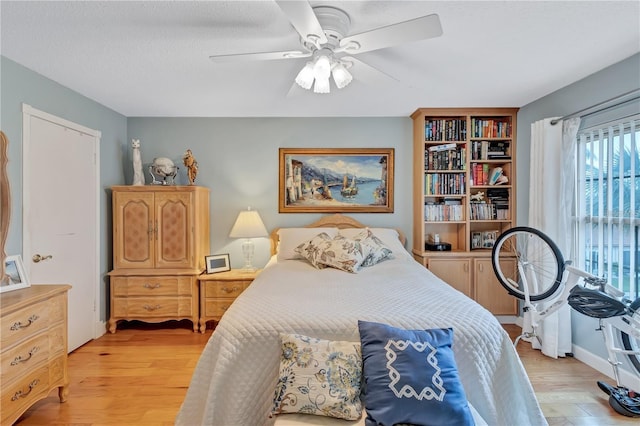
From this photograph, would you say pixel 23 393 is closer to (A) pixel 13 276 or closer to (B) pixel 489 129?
(A) pixel 13 276

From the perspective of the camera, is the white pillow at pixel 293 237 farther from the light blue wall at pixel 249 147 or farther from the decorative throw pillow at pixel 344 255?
the decorative throw pillow at pixel 344 255

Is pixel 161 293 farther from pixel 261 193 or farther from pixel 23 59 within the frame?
pixel 23 59

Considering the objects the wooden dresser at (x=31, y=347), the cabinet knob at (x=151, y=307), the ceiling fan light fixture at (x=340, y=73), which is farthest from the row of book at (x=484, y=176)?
the wooden dresser at (x=31, y=347)

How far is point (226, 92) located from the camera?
2.99 meters

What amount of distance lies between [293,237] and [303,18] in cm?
239

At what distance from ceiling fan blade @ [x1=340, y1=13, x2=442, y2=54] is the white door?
2579mm

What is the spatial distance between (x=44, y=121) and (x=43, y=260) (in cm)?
116

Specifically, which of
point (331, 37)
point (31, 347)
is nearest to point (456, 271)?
point (331, 37)

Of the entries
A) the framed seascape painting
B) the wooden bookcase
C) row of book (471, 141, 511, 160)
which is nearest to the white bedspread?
the wooden bookcase

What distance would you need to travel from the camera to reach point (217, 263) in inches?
144

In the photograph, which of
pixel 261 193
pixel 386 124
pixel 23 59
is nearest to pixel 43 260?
pixel 23 59

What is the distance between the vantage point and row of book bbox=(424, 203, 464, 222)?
3.71 metres

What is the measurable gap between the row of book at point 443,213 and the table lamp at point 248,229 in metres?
1.90

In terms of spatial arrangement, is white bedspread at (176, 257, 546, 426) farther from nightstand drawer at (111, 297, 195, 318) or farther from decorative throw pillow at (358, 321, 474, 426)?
nightstand drawer at (111, 297, 195, 318)
